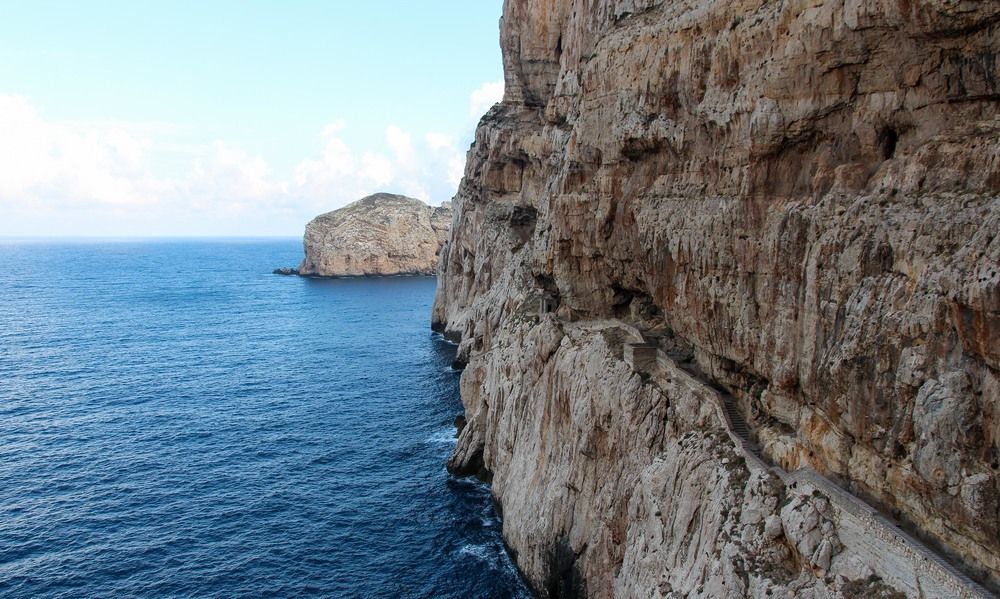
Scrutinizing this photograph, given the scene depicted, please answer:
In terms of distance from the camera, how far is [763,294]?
3177 centimetres

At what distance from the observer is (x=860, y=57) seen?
27547 mm

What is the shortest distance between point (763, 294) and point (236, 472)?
49.6m


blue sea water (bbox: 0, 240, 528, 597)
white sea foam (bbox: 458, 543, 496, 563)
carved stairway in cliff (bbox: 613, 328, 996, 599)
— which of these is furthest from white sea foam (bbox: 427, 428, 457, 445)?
carved stairway in cliff (bbox: 613, 328, 996, 599)

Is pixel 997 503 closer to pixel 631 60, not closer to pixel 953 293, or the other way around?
pixel 953 293

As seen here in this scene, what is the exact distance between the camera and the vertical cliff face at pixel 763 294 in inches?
896

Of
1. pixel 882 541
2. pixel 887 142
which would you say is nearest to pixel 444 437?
pixel 882 541

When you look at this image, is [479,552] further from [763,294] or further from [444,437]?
[763,294]

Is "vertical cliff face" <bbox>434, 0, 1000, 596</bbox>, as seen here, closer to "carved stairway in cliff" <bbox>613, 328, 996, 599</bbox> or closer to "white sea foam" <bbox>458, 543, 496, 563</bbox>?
"carved stairway in cliff" <bbox>613, 328, 996, 599</bbox>

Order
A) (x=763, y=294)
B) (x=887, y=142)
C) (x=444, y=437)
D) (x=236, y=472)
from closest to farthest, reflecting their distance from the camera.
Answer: (x=887, y=142)
(x=763, y=294)
(x=236, y=472)
(x=444, y=437)

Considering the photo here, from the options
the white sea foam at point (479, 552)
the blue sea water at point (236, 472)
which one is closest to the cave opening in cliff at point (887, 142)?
the blue sea water at point (236, 472)

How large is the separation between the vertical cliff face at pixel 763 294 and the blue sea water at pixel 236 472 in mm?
8424

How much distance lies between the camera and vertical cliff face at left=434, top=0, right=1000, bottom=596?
22750mm

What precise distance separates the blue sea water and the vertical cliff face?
27.6 feet

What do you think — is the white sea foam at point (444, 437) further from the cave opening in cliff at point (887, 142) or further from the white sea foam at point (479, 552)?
the cave opening in cliff at point (887, 142)
